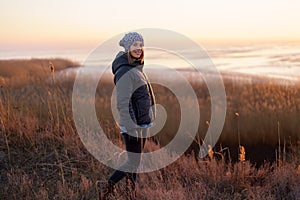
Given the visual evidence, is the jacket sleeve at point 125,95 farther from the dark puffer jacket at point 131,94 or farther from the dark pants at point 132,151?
the dark pants at point 132,151

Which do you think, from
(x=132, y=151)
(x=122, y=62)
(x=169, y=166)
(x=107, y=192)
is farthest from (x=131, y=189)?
(x=122, y=62)

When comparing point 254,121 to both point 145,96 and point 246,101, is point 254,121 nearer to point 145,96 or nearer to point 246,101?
point 246,101

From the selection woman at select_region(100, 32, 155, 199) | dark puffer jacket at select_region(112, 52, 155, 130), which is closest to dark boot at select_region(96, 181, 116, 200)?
woman at select_region(100, 32, 155, 199)

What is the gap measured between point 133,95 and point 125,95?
0.40 ft

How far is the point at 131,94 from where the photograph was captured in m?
3.74

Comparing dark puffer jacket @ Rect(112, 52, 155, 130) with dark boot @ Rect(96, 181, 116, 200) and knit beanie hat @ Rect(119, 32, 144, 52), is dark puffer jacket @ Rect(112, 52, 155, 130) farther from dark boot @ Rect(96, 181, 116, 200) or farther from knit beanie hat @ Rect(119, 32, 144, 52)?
dark boot @ Rect(96, 181, 116, 200)

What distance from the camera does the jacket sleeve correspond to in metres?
3.69

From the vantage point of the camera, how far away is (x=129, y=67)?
377 centimetres

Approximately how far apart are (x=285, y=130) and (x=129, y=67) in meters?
3.55

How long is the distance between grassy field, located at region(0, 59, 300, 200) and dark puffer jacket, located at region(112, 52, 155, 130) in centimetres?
77

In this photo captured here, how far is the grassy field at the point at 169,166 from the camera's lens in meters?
4.42

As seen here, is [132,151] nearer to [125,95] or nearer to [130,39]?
[125,95]

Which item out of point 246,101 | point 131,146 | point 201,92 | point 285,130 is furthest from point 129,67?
point 201,92

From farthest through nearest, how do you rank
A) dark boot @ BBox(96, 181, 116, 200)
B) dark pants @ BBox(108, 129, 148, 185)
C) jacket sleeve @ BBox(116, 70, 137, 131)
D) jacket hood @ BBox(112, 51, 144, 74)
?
dark boot @ BBox(96, 181, 116, 200), dark pants @ BBox(108, 129, 148, 185), jacket hood @ BBox(112, 51, 144, 74), jacket sleeve @ BBox(116, 70, 137, 131)
